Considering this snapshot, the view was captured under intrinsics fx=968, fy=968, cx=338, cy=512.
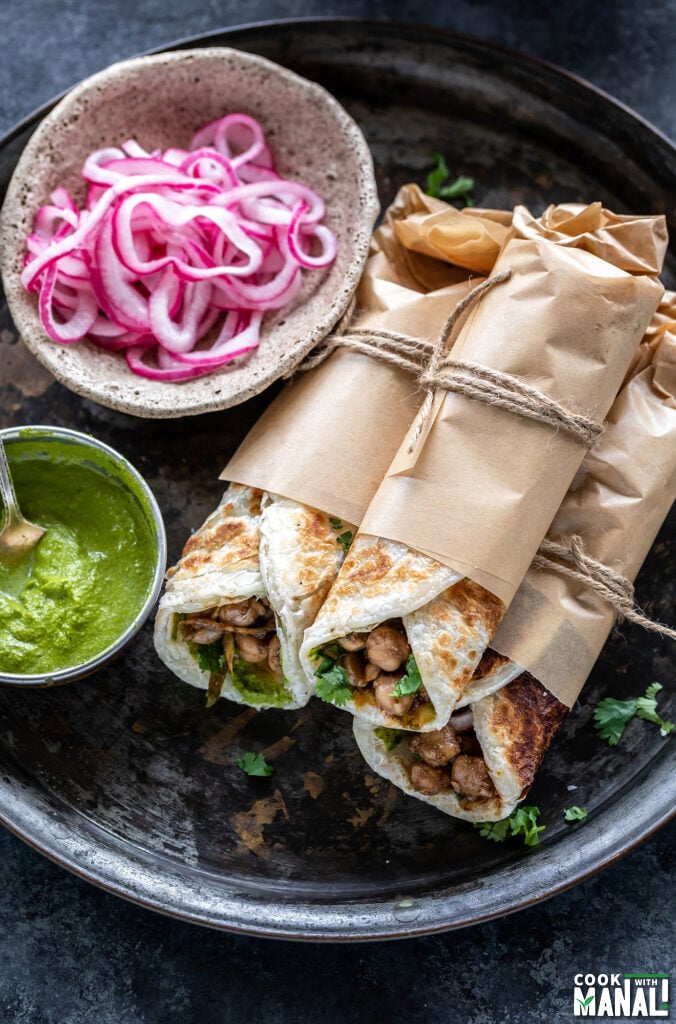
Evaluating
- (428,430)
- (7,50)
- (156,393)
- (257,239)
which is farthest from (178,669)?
(7,50)

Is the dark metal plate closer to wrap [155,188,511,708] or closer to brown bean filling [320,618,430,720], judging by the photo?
wrap [155,188,511,708]

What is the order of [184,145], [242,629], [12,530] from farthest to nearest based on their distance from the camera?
[184,145], [12,530], [242,629]

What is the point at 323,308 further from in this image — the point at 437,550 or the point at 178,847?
A: the point at 178,847

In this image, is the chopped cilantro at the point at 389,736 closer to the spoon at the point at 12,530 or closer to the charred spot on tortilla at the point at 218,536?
the charred spot on tortilla at the point at 218,536

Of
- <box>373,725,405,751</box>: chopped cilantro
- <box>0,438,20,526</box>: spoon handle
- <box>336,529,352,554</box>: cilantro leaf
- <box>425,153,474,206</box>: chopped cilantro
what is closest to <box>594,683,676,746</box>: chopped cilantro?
<box>373,725,405,751</box>: chopped cilantro

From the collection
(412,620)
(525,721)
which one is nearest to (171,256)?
(412,620)

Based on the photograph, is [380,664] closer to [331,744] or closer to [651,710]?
[331,744]
